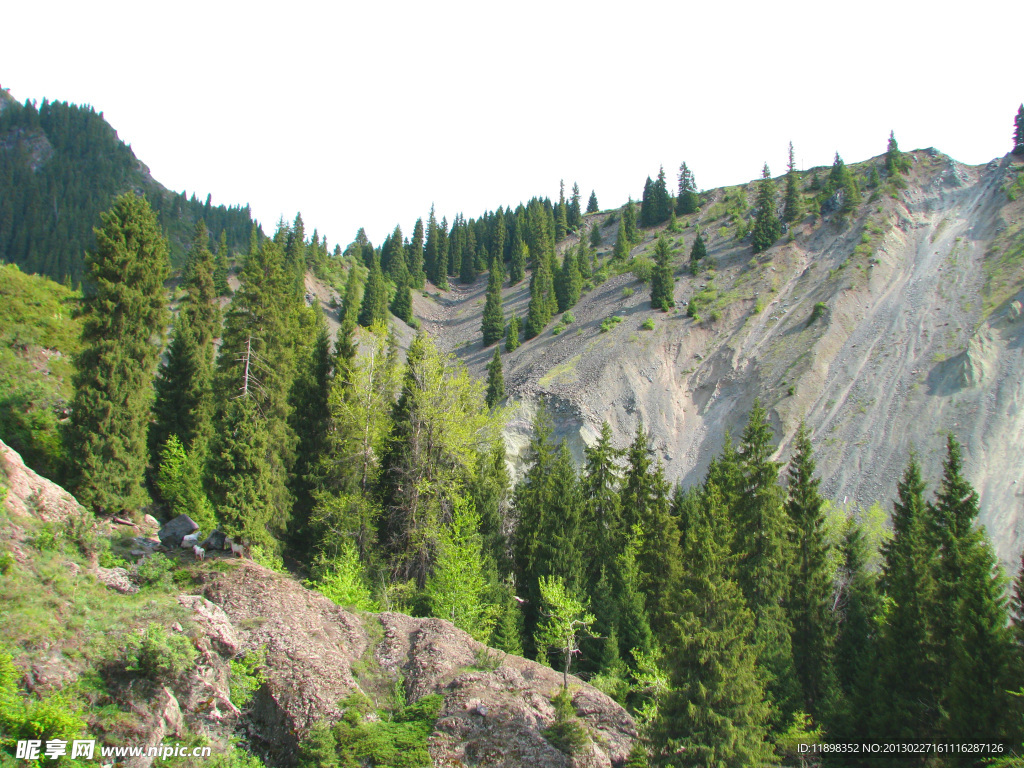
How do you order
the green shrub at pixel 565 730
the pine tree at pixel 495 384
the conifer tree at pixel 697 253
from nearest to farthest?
the green shrub at pixel 565 730 < the pine tree at pixel 495 384 < the conifer tree at pixel 697 253

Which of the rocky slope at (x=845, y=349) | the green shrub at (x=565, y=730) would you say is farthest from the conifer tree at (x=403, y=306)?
the green shrub at (x=565, y=730)

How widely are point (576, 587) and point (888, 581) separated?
16258 millimetres

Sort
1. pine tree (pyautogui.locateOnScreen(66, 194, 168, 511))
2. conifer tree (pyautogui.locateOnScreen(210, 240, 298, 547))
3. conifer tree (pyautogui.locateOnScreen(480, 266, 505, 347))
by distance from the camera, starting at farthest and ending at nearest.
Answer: conifer tree (pyautogui.locateOnScreen(480, 266, 505, 347)), conifer tree (pyautogui.locateOnScreen(210, 240, 298, 547)), pine tree (pyautogui.locateOnScreen(66, 194, 168, 511))

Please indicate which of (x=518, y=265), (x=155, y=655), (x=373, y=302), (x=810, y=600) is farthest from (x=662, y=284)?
(x=155, y=655)

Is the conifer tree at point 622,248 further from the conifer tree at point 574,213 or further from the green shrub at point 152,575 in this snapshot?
the green shrub at point 152,575

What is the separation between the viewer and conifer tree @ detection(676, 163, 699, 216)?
117 metres

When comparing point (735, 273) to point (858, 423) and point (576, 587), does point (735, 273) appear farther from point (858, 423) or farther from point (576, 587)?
point (576, 587)

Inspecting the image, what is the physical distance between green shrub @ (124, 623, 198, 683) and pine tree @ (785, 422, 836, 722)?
28971mm

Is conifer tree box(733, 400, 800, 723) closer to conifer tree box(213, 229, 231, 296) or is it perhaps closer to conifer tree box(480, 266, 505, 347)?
conifer tree box(213, 229, 231, 296)

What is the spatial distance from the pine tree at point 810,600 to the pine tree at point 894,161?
3282 inches

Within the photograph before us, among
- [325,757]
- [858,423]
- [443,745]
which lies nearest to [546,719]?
[443,745]

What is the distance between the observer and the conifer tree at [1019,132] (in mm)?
90500

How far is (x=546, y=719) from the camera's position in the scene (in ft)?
61.4

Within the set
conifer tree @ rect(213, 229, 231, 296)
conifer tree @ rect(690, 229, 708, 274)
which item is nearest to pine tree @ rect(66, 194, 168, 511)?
conifer tree @ rect(213, 229, 231, 296)
